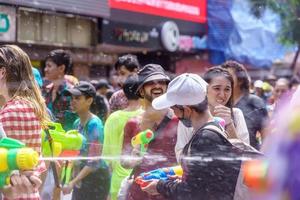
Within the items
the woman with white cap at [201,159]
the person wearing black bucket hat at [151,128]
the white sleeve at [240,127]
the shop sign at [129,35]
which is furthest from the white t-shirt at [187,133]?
the shop sign at [129,35]

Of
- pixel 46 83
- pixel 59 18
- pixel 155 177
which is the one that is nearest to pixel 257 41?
pixel 59 18

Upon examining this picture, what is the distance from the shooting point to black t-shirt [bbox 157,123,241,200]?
2.39m

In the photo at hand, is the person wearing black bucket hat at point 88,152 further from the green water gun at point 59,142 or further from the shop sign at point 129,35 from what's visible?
the shop sign at point 129,35

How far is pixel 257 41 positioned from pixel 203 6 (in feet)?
2.77

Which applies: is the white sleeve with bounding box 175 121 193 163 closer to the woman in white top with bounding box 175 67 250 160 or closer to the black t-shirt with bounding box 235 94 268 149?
the woman in white top with bounding box 175 67 250 160

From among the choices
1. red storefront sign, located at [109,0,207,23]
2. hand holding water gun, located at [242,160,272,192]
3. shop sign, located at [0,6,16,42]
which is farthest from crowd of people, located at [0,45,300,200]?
red storefront sign, located at [109,0,207,23]

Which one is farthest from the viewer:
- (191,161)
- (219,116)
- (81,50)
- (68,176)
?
(81,50)

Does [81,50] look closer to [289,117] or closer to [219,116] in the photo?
[219,116]

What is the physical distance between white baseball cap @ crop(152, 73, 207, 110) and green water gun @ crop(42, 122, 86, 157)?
0.61 meters

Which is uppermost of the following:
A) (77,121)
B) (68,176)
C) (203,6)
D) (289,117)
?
(203,6)

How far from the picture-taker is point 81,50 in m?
7.95

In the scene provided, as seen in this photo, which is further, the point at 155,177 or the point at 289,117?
the point at 155,177

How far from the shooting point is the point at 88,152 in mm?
3867

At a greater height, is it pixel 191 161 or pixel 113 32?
pixel 113 32
